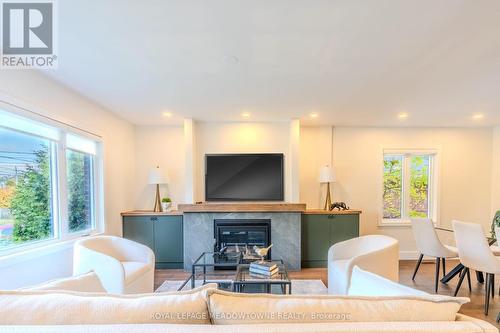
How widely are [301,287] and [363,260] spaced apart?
127 centimetres

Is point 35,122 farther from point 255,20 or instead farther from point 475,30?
point 475,30

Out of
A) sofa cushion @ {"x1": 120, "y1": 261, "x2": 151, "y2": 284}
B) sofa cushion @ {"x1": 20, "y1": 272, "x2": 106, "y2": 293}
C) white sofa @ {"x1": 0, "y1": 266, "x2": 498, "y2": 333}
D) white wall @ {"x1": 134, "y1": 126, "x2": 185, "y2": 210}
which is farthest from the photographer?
white wall @ {"x1": 134, "y1": 126, "x2": 185, "y2": 210}

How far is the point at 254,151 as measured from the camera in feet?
14.7

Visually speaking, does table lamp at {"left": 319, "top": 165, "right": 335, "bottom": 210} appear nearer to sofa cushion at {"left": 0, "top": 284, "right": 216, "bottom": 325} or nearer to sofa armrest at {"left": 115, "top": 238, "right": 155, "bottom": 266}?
sofa armrest at {"left": 115, "top": 238, "right": 155, "bottom": 266}

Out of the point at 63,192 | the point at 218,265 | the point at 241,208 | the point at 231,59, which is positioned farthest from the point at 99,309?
the point at 241,208

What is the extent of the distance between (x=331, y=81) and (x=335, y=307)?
87.0 inches

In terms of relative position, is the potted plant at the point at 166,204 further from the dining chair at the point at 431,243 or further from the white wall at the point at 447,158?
the dining chair at the point at 431,243

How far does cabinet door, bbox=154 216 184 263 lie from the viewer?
4031mm

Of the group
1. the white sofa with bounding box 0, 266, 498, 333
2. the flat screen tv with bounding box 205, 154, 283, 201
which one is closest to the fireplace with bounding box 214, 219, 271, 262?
the flat screen tv with bounding box 205, 154, 283, 201

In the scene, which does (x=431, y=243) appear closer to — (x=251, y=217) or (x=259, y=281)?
(x=251, y=217)

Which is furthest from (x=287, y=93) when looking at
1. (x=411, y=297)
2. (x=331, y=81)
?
(x=411, y=297)

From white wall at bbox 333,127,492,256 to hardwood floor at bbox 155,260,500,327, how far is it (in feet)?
3.64

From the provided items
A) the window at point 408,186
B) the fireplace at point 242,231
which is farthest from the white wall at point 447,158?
the fireplace at point 242,231

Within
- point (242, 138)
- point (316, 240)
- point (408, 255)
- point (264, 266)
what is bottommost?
point (408, 255)
